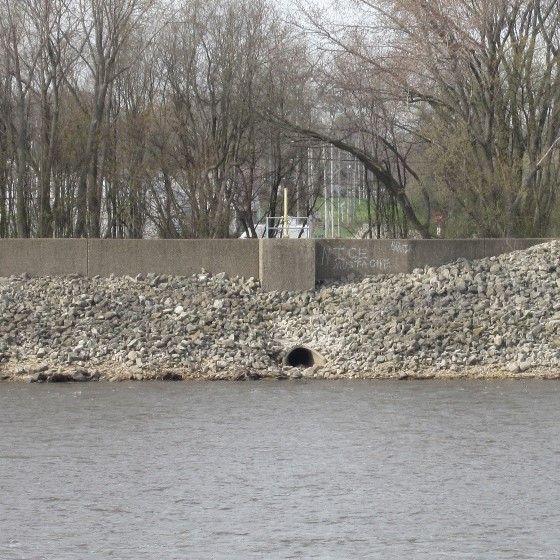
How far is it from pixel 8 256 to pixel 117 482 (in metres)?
12.1

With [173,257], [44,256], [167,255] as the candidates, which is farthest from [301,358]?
[44,256]

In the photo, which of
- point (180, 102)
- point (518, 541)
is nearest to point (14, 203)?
point (180, 102)

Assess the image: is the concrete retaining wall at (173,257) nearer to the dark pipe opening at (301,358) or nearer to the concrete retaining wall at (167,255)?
the concrete retaining wall at (167,255)

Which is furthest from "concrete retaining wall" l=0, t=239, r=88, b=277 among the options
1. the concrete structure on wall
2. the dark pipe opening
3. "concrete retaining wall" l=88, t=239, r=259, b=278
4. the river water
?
the dark pipe opening

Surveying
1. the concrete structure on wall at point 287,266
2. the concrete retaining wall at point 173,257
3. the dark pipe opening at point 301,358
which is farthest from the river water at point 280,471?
the concrete retaining wall at point 173,257

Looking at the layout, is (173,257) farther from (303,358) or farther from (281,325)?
(303,358)

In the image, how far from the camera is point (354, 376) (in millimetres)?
19750

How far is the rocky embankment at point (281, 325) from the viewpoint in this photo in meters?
19.8

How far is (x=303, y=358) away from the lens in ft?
69.1

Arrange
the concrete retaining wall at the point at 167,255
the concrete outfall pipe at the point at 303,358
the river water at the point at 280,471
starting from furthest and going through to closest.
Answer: the concrete retaining wall at the point at 167,255 < the concrete outfall pipe at the point at 303,358 < the river water at the point at 280,471

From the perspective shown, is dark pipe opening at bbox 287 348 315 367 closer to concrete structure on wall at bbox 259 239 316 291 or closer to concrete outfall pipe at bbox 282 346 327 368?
concrete outfall pipe at bbox 282 346 327 368

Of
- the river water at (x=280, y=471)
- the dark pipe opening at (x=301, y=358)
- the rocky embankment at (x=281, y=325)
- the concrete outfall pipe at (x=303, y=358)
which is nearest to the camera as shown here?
the river water at (x=280, y=471)

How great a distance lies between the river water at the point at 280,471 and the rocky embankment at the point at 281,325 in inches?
37.3

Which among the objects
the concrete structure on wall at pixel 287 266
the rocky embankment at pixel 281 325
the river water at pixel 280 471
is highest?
the concrete structure on wall at pixel 287 266
